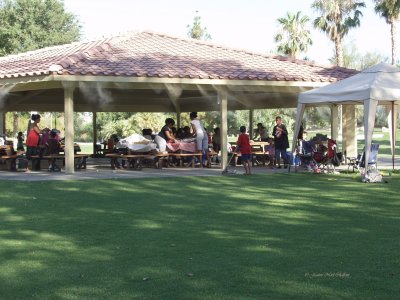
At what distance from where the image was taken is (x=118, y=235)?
26.5 ft

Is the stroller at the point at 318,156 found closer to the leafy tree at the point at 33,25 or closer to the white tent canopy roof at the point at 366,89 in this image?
the white tent canopy roof at the point at 366,89

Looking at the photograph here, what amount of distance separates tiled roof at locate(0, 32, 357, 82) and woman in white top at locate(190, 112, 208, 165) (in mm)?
1610

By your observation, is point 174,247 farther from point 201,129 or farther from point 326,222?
point 201,129

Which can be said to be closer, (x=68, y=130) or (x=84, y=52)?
(x=68, y=130)

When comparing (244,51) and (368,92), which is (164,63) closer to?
(244,51)

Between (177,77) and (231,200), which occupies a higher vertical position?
(177,77)

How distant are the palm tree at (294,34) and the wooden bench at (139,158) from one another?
3229cm

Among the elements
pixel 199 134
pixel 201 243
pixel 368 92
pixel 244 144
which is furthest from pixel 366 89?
pixel 201 243

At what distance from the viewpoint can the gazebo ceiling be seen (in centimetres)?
1667

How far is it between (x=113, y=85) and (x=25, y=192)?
18.4 feet

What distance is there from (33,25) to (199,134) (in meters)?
36.6

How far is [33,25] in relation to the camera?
171ft

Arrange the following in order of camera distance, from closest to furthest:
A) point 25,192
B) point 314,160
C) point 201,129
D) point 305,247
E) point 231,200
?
point 305,247, point 231,200, point 25,192, point 314,160, point 201,129

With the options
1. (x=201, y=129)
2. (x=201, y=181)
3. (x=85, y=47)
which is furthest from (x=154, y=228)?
(x=85, y=47)
